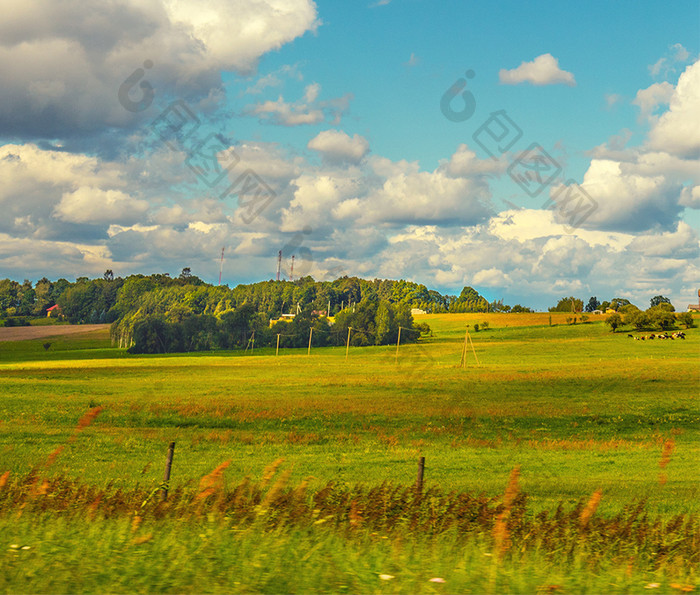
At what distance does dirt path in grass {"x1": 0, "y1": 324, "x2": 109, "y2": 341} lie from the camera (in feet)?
506

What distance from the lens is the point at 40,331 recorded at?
16475 centimetres

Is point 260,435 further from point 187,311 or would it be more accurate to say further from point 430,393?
point 187,311

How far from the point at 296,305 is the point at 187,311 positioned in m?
28.2

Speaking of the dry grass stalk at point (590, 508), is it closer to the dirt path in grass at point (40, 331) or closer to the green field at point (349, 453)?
the green field at point (349, 453)

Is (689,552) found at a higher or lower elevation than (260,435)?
higher

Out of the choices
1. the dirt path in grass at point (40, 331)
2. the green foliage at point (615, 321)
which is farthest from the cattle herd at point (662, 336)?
the dirt path in grass at point (40, 331)

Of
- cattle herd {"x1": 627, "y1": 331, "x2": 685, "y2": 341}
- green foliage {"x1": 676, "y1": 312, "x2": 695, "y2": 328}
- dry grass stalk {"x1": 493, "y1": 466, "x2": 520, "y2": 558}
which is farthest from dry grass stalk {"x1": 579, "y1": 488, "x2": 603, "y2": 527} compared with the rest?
green foliage {"x1": 676, "y1": 312, "x2": 695, "y2": 328}

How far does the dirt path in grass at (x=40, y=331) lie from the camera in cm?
15412

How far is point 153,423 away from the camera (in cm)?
3544

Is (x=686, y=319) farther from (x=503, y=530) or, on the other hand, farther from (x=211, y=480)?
(x=211, y=480)

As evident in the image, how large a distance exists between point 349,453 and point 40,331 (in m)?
159

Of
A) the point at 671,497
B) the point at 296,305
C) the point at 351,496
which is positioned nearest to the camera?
the point at 351,496

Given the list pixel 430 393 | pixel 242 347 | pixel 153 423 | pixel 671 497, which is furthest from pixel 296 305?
pixel 671 497

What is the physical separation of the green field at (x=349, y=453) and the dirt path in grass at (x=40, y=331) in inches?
3547
